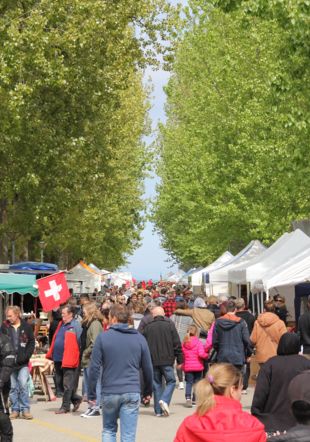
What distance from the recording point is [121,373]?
441 inches

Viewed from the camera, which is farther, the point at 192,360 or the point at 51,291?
the point at 51,291

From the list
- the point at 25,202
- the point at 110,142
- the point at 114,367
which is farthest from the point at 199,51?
the point at 114,367

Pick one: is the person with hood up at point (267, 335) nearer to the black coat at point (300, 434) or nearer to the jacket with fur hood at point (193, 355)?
the jacket with fur hood at point (193, 355)

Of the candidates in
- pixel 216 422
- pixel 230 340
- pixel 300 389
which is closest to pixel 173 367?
pixel 230 340

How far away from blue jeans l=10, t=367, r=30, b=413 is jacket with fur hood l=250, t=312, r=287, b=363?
327cm

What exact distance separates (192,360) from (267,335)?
7.37ft

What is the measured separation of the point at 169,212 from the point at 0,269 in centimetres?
4014

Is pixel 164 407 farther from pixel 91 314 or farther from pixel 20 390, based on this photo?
pixel 91 314

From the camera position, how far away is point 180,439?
634 centimetres

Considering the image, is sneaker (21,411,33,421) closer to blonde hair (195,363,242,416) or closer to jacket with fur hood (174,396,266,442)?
blonde hair (195,363,242,416)

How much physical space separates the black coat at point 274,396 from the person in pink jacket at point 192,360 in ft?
32.3

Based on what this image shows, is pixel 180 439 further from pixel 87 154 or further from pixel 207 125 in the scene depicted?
pixel 207 125

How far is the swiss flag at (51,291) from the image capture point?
25.9 metres

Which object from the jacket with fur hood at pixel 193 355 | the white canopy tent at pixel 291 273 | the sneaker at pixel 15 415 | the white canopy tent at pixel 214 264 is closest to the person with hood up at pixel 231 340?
the jacket with fur hood at pixel 193 355
